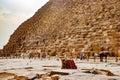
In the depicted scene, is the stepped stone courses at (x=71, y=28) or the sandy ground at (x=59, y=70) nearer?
the sandy ground at (x=59, y=70)

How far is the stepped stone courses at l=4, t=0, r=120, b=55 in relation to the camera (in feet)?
96.5

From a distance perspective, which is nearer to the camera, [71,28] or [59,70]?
[59,70]

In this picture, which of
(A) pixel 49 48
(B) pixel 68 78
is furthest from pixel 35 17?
(B) pixel 68 78

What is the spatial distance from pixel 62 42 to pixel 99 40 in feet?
20.6

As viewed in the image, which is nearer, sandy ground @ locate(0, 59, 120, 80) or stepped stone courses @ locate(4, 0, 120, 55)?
sandy ground @ locate(0, 59, 120, 80)

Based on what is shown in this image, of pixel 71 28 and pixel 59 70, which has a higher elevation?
pixel 71 28

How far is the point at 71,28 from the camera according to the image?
36.6 metres

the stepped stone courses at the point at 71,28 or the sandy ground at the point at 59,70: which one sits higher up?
the stepped stone courses at the point at 71,28

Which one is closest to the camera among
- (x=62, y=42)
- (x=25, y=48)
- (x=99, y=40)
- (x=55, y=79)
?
(x=55, y=79)

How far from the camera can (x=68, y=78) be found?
8.04m

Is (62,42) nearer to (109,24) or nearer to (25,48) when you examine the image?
(109,24)

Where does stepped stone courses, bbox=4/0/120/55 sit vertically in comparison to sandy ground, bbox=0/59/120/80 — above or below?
above

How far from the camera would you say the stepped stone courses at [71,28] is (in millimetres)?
29422

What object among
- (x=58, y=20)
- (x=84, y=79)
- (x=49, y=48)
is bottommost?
(x=84, y=79)
